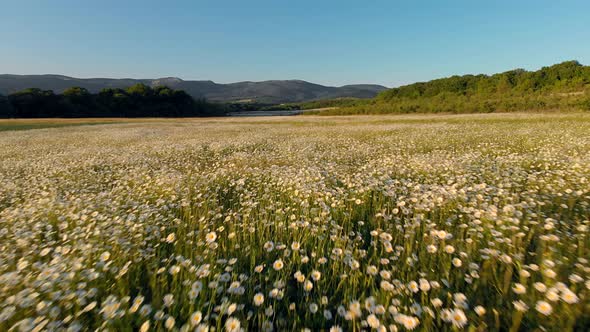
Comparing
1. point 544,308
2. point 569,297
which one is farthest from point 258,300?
point 569,297

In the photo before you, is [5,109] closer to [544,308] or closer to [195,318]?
[195,318]

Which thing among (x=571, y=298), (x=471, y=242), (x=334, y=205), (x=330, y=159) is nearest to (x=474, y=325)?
(x=571, y=298)

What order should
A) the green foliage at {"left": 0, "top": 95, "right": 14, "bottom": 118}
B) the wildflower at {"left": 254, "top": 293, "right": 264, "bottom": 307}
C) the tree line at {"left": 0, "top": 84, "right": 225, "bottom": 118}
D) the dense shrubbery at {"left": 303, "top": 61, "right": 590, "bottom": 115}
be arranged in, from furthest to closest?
the tree line at {"left": 0, "top": 84, "right": 225, "bottom": 118} → the green foliage at {"left": 0, "top": 95, "right": 14, "bottom": 118} → the dense shrubbery at {"left": 303, "top": 61, "right": 590, "bottom": 115} → the wildflower at {"left": 254, "top": 293, "right": 264, "bottom": 307}

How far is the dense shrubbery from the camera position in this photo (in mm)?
41947

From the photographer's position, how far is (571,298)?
172cm

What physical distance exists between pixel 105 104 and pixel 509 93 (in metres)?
108

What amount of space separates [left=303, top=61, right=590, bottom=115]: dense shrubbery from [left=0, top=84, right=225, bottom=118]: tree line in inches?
1965

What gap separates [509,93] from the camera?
2276 inches

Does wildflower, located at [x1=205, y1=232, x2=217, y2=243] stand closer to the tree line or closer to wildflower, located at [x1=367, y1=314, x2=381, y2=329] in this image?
wildflower, located at [x1=367, y1=314, x2=381, y2=329]

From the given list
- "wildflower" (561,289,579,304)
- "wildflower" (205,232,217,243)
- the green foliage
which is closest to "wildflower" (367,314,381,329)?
"wildflower" (561,289,579,304)

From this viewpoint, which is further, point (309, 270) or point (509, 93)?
point (509, 93)

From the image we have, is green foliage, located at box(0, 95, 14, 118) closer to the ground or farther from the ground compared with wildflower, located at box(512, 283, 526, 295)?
closer to the ground

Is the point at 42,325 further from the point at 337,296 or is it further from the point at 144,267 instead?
the point at 337,296

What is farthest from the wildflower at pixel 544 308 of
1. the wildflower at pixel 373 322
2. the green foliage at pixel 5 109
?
the green foliage at pixel 5 109
